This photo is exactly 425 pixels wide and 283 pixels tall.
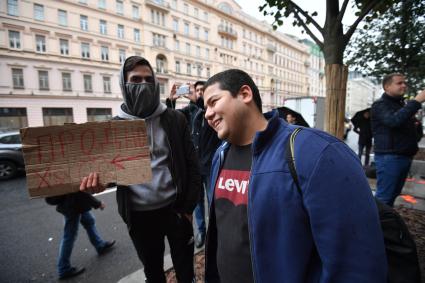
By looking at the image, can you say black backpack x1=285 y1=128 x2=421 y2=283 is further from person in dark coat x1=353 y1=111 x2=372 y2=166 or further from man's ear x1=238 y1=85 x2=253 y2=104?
person in dark coat x1=353 y1=111 x2=372 y2=166

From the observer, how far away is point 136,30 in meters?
32.2

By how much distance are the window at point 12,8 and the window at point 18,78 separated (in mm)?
5470

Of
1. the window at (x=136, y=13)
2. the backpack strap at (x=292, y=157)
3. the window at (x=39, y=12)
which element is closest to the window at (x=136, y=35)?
the window at (x=136, y=13)

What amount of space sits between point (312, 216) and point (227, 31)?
48.6m

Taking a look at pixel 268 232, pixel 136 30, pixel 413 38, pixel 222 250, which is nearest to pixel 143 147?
pixel 222 250

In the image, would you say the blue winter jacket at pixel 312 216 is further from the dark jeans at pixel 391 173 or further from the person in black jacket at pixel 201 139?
the dark jeans at pixel 391 173

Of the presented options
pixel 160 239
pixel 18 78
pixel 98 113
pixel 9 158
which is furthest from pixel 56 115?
pixel 160 239

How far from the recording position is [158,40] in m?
34.5

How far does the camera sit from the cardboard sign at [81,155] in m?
1.40

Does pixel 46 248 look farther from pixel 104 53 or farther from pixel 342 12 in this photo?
pixel 104 53

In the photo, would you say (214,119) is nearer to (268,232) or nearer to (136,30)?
(268,232)

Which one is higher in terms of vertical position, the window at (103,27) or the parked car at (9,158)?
the window at (103,27)

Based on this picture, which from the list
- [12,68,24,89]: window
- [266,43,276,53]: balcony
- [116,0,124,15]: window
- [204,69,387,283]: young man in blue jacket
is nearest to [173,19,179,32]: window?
[116,0,124,15]: window

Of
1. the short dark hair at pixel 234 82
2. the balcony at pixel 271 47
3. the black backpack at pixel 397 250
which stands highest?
the balcony at pixel 271 47
